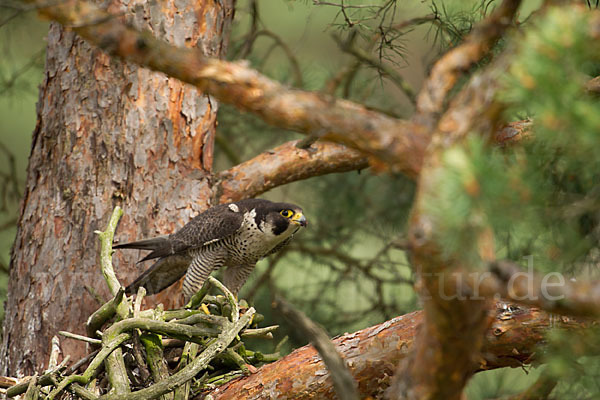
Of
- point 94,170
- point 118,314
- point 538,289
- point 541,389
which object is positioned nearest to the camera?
point 538,289

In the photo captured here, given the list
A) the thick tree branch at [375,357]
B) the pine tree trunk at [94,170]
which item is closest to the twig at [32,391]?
the thick tree branch at [375,357]

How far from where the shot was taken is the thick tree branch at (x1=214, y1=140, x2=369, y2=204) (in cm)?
354

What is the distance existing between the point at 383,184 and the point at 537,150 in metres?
3.98

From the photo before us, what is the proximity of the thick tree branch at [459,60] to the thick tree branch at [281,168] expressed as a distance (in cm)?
220

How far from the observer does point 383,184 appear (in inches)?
209

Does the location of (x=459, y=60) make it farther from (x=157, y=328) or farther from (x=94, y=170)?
(x=94, y=170)

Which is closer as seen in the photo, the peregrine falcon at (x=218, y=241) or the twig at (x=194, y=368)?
the twig at (x=194, y=368)

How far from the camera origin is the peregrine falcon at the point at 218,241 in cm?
331

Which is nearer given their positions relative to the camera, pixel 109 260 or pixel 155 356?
pixel 155 356

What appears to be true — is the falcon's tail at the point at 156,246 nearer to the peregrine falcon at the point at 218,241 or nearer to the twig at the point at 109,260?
the peregrine falcon at the point at 218,241

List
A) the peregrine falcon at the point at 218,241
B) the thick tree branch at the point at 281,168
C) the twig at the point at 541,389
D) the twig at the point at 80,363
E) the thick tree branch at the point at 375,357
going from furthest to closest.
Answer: the thick tree branch at the point at 281,168 → the peregrine falcon at the point at 218,241 → the twig at the point at 80,363 → the thick tree branch at the point at 375,357 → the twig at the point at 541,389

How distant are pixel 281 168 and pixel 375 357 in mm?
1571

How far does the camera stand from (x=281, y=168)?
355cm

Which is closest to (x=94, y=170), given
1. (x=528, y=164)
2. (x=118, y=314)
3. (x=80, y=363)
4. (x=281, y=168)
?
(x=281, y=168)
